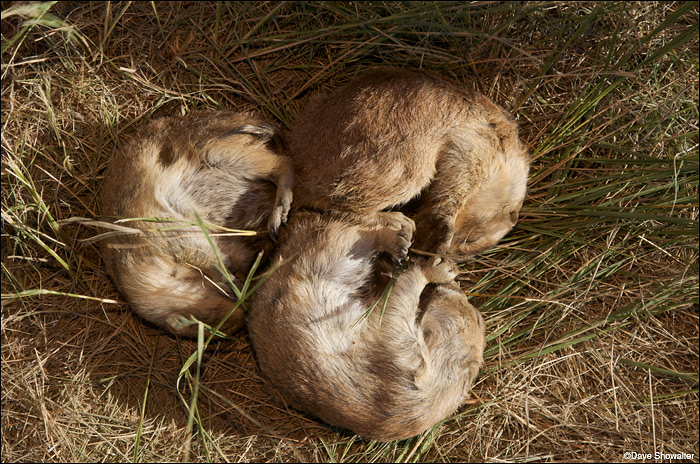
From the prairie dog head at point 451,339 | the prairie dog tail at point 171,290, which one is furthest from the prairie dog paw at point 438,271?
the prairie dog tail at point 171,290

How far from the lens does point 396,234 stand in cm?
347

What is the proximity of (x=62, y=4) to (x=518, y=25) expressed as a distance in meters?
3.76

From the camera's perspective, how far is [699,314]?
13.9 ft

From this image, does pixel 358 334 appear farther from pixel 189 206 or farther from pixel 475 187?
pixel 189 206

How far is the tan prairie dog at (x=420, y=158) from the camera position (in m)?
3.45

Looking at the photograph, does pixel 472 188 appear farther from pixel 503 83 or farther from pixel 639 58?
pixel 639 58

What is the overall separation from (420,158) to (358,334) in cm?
125

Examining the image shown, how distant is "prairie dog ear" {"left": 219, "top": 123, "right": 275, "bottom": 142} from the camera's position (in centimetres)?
375

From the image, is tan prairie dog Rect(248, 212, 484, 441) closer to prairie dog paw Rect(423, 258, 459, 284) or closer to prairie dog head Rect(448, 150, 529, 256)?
prairie dog paw Rect(423, 258, 459, 284)

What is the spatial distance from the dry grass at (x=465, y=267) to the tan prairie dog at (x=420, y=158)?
2.24 ft

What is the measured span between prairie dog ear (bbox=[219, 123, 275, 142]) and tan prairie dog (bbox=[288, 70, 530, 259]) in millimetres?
242

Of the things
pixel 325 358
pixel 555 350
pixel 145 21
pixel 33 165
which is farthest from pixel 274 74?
pixel 555 350

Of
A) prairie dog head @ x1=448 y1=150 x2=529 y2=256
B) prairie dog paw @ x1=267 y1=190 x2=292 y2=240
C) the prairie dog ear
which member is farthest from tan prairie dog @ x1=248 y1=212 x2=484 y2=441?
the prairie dog ear

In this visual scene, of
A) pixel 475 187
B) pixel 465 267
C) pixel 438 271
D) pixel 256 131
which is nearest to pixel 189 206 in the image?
pixel 256 131
